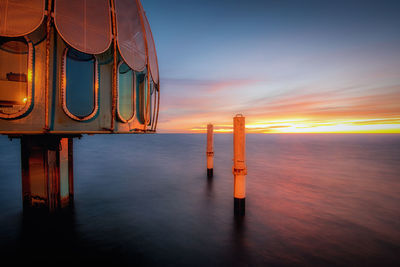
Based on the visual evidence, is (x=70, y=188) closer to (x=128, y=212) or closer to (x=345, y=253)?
(x=128, y=212)

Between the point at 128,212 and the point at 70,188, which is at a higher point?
the point at 70,188

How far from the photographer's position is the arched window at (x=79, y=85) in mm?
7406

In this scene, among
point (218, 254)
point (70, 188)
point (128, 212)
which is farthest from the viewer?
point (128, 212)

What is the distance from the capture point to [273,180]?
76.1 feet

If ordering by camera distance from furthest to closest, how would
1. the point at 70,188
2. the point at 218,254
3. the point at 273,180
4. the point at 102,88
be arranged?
the point at 273,180 < the point at 70,188 < the point at 218,254 < the point at 102,88

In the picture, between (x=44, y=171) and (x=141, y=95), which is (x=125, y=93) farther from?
(x=44, y=171)

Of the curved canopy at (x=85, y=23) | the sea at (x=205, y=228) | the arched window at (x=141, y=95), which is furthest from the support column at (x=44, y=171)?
the curved canopy at (x=85, y=23)

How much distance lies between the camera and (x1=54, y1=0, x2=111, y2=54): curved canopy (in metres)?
7.07

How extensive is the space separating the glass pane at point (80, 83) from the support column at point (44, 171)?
3.23 meters

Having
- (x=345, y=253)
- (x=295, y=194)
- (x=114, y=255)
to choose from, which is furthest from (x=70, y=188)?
(x=295, y=194)

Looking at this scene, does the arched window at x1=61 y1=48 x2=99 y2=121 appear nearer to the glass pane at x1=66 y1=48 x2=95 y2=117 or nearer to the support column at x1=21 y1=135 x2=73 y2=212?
the glass pane at x1=66 y1=48 x2=95 y2=117

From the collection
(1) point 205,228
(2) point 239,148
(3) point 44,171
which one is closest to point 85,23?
(3) point 44,171

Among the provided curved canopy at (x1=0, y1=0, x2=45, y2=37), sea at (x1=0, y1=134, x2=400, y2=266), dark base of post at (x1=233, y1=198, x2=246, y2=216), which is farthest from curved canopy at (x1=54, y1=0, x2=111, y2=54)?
dark base of post at (x1=233, y1=198, x2=246, y2=216)

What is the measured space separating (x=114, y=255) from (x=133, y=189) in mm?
10490
